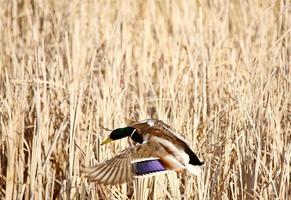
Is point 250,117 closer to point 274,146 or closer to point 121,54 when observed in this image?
point 274,146

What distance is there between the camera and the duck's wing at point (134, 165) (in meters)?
2.13

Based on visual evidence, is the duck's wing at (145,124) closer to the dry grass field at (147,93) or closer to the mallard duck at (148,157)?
the mallard duck at (148,157)

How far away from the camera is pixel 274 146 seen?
2.44 m

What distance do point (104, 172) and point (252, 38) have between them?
165 centimetres

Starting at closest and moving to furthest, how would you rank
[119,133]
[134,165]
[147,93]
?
1. [134,165]
2. [119,133]
3. [147,93]

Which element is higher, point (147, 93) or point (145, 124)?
point (145, 124)

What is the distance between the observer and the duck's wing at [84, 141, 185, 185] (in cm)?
213

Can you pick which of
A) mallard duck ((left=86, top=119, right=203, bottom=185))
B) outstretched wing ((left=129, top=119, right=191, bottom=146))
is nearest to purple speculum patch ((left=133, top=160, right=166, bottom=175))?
mallard duck ((left=86, top=119, right=203, bottom=185))

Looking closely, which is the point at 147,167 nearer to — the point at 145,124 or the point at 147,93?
the point at 145,124

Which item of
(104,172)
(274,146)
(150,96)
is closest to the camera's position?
(104,172)

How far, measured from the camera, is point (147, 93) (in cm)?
320

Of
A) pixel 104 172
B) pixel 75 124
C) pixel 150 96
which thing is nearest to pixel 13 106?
pixel 75 124

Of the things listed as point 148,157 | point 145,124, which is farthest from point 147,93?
point 148,157

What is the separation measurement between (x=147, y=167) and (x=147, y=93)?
1.02 meters
